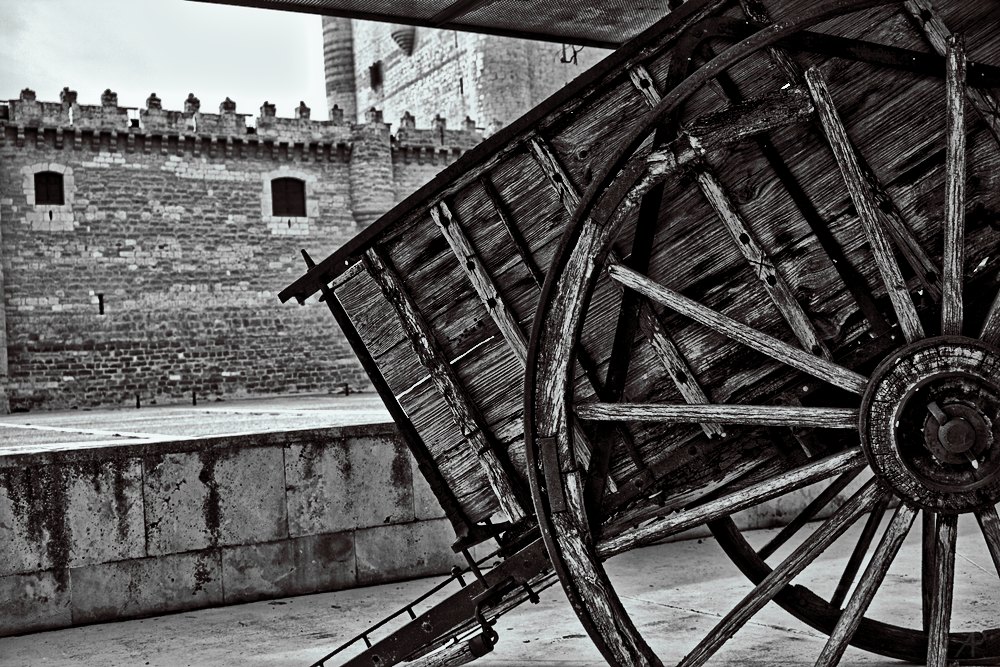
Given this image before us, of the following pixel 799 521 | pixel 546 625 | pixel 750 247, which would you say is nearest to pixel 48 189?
pixel 546 625

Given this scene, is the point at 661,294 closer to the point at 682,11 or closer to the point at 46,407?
the point at 682,11

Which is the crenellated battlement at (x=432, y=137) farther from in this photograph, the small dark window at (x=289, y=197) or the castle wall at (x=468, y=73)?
the small dark window at (x=289, y=197)

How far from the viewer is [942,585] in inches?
103

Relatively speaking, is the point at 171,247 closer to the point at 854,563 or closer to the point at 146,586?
the point at 146,586

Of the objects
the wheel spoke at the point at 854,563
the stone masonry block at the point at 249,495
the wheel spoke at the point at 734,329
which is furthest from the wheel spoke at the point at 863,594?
the stone masonry block at the point at 249,495

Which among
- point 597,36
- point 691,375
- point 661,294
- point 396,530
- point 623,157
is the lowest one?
point 396,530

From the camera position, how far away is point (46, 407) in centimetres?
2639

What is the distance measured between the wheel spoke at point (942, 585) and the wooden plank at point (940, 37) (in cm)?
112

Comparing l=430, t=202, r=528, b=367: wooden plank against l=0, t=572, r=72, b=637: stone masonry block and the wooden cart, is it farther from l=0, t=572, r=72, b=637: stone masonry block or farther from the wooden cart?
l=0, t=572, r=72, b=637: stone masonry block

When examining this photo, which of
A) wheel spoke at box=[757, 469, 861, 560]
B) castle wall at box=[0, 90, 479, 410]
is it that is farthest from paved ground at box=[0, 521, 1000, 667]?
castle wall at box=[0, 90, 479, 410]

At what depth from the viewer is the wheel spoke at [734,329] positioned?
8.92 ft

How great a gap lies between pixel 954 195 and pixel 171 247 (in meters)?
28.4

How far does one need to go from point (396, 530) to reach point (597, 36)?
10.8 feet

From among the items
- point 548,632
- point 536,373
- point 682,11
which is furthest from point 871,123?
point 548,632
